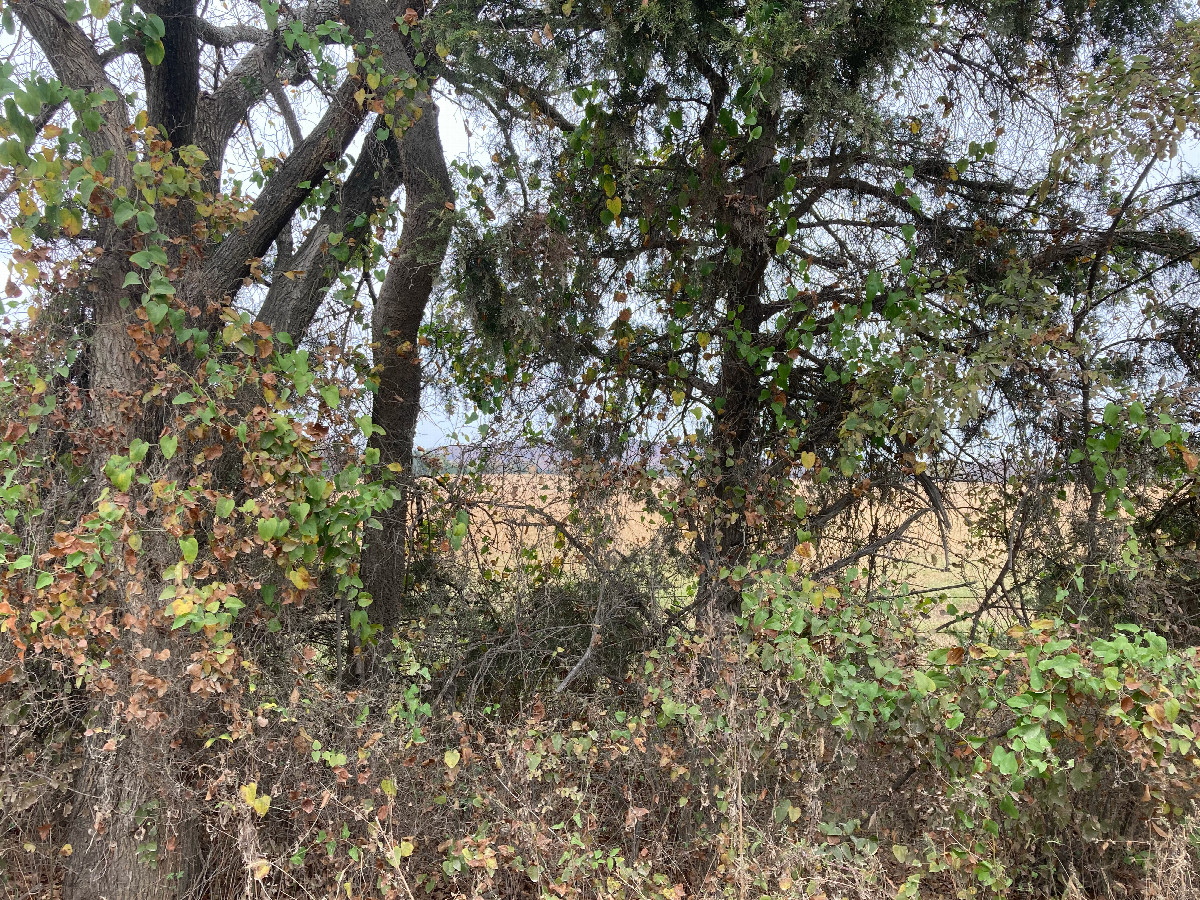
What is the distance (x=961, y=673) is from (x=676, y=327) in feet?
8.85

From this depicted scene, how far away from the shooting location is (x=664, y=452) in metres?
5.50

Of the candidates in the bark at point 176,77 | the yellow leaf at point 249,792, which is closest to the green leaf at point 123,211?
the bark at point 176,77

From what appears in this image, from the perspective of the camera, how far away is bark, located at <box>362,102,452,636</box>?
5.29 meters

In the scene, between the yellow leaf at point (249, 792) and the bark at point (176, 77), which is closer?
the yellow leaf at point (249, 792)

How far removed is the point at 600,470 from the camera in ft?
18.0

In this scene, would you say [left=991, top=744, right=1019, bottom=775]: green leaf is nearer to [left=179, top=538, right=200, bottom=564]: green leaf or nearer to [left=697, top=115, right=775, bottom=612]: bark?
[left=697, top=115, right=775, bottom=612]: bark

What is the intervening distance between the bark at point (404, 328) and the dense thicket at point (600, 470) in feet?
0.11

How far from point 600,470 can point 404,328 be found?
5.23ft

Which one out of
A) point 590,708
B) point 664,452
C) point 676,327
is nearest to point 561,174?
point 676,327

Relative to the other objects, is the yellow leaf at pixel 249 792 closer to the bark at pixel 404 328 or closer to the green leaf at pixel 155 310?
the bark at pixel 404 328

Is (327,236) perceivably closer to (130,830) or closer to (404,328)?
(404,328)

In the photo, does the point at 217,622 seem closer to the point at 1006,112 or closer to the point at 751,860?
the point at 751,860

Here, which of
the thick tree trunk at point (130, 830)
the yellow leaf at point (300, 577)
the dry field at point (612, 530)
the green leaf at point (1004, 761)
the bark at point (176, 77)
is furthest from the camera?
the dry field at point (612, 530)

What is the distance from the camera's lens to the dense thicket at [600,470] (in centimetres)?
374
